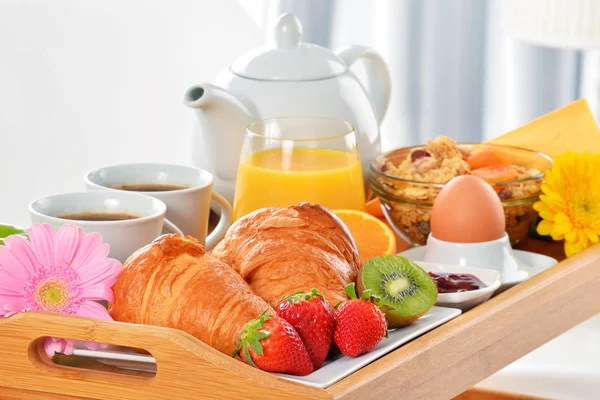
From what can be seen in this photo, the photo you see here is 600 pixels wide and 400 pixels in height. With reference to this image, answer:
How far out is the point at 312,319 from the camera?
2.19ft

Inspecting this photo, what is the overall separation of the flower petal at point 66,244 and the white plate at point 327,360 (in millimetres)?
71

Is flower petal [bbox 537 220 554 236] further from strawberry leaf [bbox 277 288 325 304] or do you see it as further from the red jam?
strawberry leaf [bbox 277 288 325 304]

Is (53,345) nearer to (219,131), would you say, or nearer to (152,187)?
(152,187)

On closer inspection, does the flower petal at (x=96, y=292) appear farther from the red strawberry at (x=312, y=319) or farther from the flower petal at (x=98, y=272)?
the red strawberry at (x=312, y=319)

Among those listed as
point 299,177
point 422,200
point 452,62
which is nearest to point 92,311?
point 299,177

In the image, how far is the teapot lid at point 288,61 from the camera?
116 cm

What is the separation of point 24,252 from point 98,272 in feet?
0.19

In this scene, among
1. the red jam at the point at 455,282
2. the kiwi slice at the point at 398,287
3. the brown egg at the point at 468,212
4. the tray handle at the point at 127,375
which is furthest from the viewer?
the brown egg at the point at 468,212

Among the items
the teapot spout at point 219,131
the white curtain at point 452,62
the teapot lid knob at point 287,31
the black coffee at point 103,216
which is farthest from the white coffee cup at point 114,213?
the white curtain at point 452,62

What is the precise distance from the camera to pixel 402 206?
3.53 feet

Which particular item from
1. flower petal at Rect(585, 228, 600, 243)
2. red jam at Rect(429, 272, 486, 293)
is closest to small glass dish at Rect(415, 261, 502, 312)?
red jam at Rect(429, 272, 486, 293)

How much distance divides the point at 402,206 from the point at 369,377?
0.43m

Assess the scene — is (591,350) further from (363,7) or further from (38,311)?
(363,7)

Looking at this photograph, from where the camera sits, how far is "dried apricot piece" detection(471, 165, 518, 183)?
108 cm
